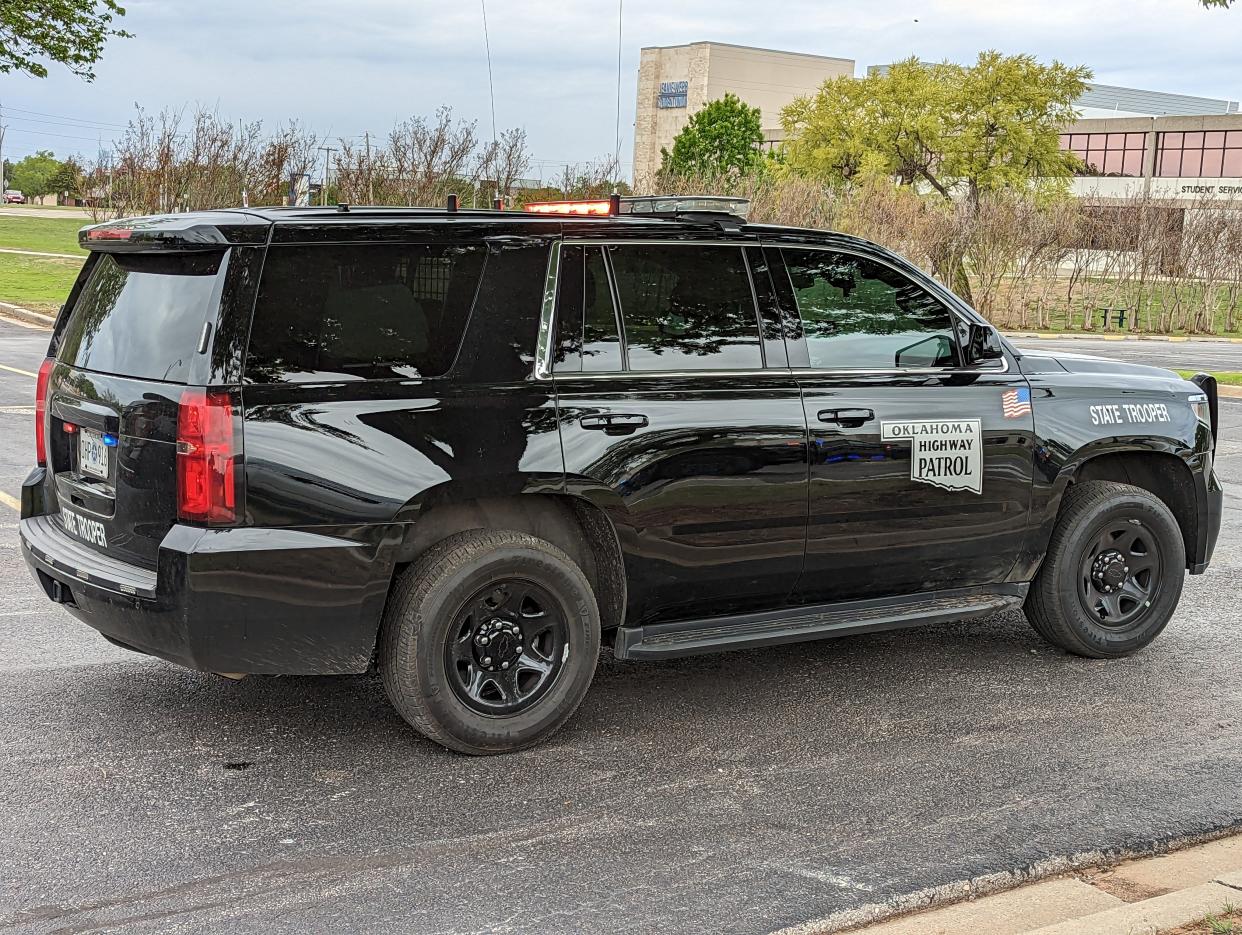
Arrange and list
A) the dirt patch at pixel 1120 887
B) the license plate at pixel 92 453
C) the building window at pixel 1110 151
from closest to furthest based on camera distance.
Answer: the dirt patch at pixel 1120 887 < the license plate at pixel 92 453 < the building window at pixel 1110 151

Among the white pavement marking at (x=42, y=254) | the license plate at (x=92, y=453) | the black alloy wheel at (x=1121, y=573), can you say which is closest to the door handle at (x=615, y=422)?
the license plate at (x=92, y=453)

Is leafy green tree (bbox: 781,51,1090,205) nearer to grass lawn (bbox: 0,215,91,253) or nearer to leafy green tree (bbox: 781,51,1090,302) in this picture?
leafy green tree (bbox: 781,51,1090,302)

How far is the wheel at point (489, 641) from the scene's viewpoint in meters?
4.67

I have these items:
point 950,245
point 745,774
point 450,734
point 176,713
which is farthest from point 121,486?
point 950,245

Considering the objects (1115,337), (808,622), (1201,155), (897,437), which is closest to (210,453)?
(808,622)

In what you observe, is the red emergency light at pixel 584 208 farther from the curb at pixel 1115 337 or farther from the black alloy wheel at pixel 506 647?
the curb at pixel 1115 337

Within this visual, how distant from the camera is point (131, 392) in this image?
462 cm

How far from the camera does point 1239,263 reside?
151ft

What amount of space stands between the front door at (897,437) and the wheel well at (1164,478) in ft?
2.55

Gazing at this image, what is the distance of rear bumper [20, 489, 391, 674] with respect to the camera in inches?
172

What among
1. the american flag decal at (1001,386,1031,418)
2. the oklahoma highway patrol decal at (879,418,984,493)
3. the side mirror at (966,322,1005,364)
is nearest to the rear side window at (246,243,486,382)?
the oklahoma highway patrol decal at (879,418,984,493)

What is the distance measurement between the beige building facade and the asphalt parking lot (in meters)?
126

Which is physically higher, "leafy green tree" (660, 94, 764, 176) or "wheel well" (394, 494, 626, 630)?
"leafy green tree" (660, 94, 764, 176)

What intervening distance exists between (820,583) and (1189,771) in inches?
58.7
